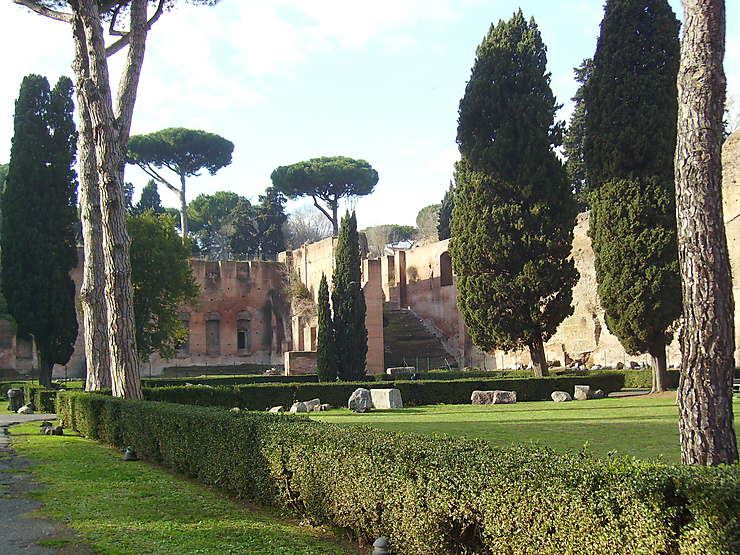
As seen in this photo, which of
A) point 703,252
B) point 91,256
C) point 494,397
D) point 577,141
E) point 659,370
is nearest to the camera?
point 703,252

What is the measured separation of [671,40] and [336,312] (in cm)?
1272

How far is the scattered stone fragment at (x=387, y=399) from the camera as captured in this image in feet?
57.0

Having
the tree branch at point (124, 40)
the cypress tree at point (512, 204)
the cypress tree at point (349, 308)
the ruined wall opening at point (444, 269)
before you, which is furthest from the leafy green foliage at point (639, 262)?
the ruined wall opening at point (444, 269)

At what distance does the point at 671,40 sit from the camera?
1833cm

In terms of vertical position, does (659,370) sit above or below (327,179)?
below

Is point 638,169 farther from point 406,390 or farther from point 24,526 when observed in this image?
point 24,526

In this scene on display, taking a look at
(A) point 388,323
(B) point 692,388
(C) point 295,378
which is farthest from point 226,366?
(B) point 692,388

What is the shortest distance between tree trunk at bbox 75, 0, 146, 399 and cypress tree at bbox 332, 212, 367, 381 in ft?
39.2

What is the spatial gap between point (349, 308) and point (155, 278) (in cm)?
626

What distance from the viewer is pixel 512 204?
21.0m

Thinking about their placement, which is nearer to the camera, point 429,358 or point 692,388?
point 692,388

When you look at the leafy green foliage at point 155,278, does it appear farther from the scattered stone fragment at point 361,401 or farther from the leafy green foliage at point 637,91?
the leafy green foliage at point 637,91

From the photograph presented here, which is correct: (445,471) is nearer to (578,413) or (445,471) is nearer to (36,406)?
(578,413)

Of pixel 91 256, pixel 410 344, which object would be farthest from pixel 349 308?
pixel 410 344
